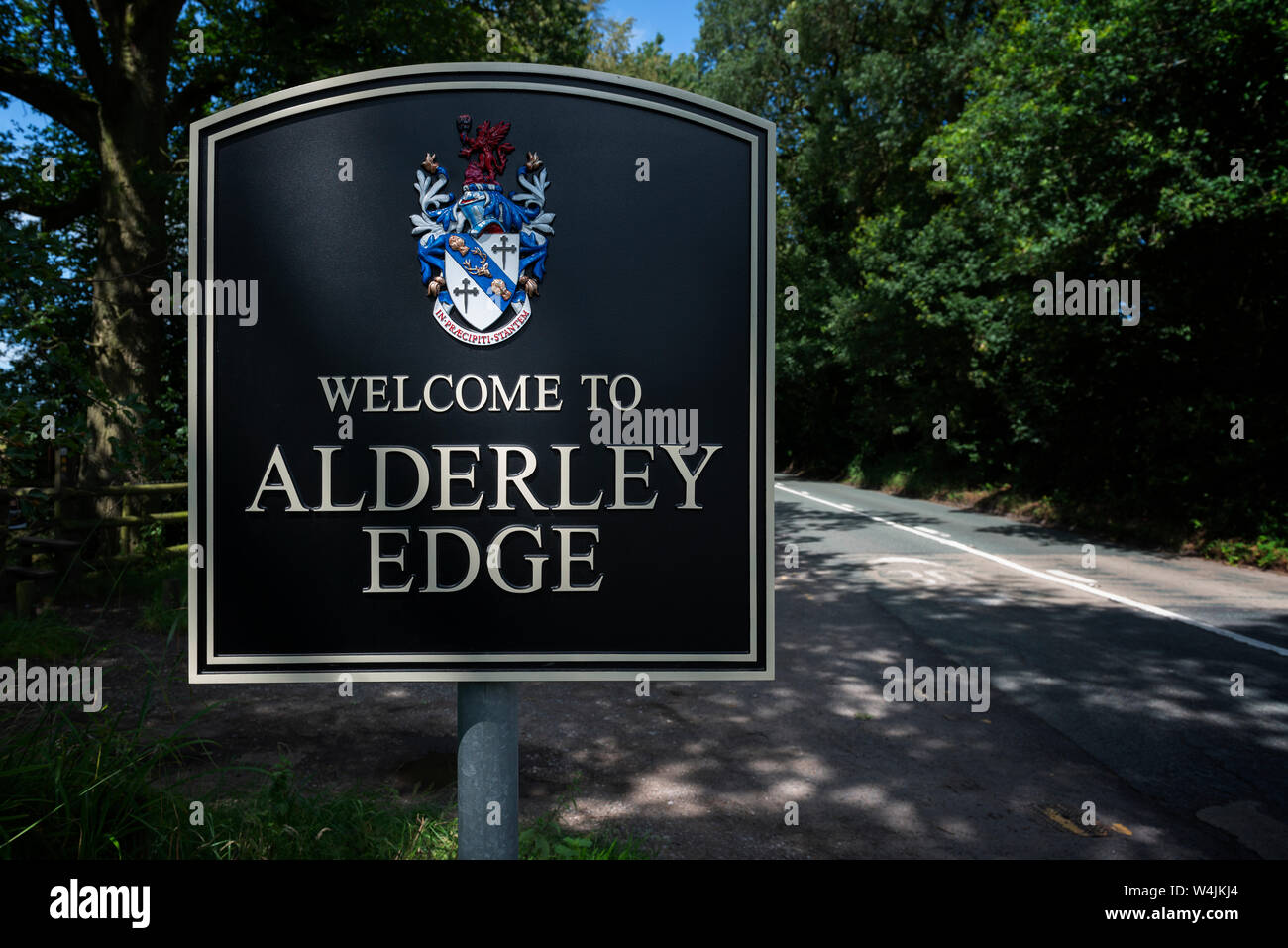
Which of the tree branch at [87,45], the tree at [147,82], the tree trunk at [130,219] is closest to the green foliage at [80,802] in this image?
the tree at [147,82]

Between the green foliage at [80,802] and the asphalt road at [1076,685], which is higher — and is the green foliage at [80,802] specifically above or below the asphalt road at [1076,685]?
above

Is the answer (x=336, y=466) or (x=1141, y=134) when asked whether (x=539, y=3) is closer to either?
(x=1141, y=134)

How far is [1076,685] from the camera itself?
6035 mm

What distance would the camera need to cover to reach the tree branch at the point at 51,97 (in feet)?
35.0

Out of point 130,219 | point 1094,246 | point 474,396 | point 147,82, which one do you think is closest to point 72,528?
point 130,219

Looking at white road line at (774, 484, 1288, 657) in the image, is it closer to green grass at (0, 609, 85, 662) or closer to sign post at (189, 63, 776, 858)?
sign post at (189, 63, 776, 858)

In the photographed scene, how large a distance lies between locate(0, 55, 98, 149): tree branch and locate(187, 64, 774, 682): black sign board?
11.3 meters

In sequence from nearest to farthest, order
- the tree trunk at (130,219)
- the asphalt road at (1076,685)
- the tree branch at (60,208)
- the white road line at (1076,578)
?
1. the asphalt road at (1076,685)
2. the tree trunk at (130,219)
3. the white road line at (1076,578)
4. the tree branch at (60,208)

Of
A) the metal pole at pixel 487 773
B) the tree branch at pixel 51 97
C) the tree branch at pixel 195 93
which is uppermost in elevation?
the tree branch at pixel 195 93

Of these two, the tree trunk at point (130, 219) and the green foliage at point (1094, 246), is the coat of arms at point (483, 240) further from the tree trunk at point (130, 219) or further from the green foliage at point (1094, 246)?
the green foliage at point (1094, 246)

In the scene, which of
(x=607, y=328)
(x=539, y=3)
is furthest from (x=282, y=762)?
(x=539, y=3)

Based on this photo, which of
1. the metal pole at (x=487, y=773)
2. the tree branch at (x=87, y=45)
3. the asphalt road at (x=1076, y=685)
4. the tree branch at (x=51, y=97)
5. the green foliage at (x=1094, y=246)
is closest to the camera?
the metal pole at (x=487, y=773)

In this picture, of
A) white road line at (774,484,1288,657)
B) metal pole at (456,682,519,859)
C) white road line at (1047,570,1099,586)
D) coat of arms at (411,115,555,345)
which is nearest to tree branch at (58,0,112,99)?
coat of arms at (411,115,555,345)

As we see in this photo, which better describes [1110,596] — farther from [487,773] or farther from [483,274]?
[483,274]
